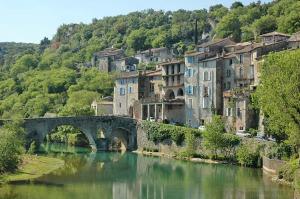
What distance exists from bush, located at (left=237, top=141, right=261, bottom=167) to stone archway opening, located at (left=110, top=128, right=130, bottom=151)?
28.7 m

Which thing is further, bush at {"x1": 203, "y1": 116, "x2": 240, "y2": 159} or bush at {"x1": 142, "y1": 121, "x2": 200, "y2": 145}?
bush at {"x1": 142, "y1": 121, "x2": 200, "y2": 145}

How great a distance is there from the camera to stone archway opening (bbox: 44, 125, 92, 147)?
104 meters

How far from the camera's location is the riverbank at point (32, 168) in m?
56.3

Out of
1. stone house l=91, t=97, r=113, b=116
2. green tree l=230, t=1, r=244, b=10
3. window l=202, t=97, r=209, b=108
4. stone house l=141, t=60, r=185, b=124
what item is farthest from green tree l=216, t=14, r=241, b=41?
window l=202, t=97, r=209, b=108

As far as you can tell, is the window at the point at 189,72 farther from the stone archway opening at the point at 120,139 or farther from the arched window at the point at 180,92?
the stone archway opening at the point at 120,139

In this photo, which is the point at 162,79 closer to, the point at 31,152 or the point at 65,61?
the point at 31,152

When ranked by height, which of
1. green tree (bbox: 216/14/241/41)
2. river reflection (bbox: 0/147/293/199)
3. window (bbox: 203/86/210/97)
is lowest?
river reflection (bbox: 0/147/293/199)

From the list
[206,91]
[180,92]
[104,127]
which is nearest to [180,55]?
[180,92]

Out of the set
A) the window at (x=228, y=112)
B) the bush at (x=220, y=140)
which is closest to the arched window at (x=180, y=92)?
the window at (x=228, y=112)

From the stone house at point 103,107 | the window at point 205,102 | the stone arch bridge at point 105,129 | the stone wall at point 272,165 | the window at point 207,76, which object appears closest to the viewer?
the stone wall at point 272,165

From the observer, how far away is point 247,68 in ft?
279

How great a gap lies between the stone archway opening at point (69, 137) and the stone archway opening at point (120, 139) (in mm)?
4009

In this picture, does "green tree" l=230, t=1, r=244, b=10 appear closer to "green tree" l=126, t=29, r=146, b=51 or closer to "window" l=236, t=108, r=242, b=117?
"green tree" l=126, t=29, r=146, b=51

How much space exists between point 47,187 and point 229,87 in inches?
1616
